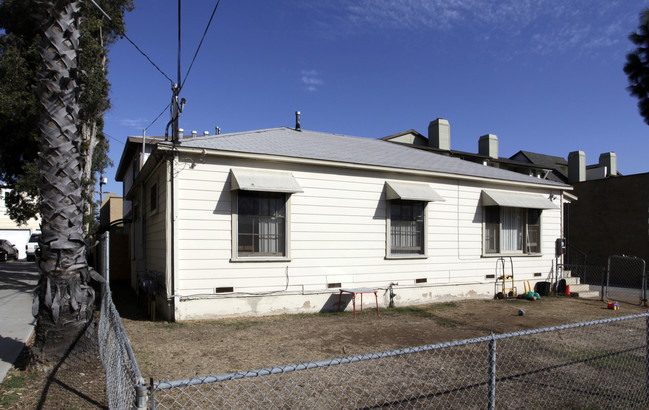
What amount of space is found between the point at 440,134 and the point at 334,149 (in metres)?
17.7

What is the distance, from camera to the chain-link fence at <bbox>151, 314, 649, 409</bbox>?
4.22 metres

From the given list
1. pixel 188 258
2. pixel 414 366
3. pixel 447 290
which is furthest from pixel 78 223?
pixel 447 290

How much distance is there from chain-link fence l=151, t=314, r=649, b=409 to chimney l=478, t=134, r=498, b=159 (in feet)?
81.6

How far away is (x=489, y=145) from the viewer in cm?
2944

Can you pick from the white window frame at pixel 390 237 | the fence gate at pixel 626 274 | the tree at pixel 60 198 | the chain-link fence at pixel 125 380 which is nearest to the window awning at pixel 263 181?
the white window frame at pixel 390 237

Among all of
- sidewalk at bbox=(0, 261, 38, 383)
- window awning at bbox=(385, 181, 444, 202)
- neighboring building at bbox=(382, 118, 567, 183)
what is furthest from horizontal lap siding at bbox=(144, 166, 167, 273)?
neighboring building at bbox=(382, 118, 567, 183)

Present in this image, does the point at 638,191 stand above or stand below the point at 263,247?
above

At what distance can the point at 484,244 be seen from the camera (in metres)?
12.0

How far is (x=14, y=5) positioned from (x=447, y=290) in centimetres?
1542

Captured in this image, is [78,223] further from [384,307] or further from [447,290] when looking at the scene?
[447,290]

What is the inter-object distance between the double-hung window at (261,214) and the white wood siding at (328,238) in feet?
0.45

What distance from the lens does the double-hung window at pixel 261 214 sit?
8.62 metres

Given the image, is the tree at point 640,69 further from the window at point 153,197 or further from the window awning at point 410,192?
the window at point 153,197

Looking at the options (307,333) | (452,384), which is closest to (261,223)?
(307,333)
